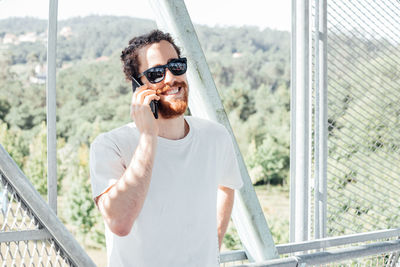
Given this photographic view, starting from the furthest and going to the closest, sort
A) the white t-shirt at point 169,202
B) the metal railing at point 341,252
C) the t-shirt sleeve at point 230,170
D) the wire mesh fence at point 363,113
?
the wire mesh fence at point 363,113 → the metal railing at point 341,252 → the t-shirt sleeve at point 230,170 → the white t-shirt at point 169,202

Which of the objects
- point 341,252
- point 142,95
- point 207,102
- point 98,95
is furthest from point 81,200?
point 142,95

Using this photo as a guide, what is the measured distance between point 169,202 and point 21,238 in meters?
0.36

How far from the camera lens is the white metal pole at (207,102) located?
1.44 metres

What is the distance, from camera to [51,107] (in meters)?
1.35

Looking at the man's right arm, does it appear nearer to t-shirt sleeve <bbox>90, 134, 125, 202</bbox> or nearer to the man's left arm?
t-shirt sleeve <bbox>90, 134, 125, 202</bbox>

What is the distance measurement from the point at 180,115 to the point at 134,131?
12cm

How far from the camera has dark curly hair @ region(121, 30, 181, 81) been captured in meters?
1.31

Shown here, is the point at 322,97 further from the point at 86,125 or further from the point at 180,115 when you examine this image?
the point at 86,125

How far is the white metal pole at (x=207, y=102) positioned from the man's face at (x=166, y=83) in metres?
0.16

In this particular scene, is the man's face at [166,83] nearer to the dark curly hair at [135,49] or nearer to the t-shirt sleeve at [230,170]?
the dark curly hair at [135,49]

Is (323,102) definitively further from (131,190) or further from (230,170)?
(131,190)

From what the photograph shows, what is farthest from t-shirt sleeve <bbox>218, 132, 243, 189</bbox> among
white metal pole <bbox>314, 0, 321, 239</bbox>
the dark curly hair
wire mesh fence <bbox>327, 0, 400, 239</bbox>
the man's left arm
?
wire mesh fence <bbox>327, 0, 400, 239</bbox>

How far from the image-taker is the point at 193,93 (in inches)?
60.7

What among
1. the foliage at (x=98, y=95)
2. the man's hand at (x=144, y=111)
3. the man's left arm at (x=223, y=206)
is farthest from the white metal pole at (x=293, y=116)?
the foliage at (x=98, y=95)
